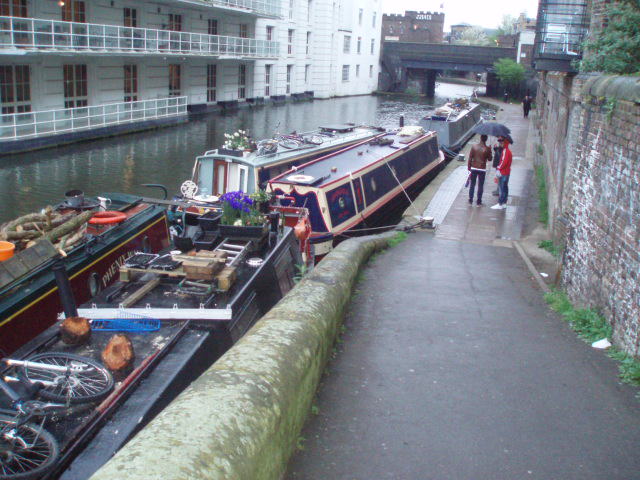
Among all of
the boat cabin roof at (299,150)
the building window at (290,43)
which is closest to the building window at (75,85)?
the boat cabin roof at (299,150)

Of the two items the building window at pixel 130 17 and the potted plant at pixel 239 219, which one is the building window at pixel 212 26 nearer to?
the building window at pixel 130 17

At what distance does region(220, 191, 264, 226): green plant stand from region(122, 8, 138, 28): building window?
2087 cm

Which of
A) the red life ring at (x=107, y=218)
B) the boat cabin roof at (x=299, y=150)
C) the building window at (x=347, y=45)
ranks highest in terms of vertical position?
the building window at (x=347, y=45)

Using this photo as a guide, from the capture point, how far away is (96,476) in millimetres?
2523

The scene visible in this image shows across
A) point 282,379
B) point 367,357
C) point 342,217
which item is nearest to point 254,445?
point 282,379

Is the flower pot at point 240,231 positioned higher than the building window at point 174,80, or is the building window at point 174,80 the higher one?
the building window at point 174,80

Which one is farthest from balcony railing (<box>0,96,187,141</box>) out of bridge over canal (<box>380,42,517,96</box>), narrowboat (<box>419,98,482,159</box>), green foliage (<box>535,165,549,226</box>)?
bridge over canal (<box>380,42,517,96</box>)

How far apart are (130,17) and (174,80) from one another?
15.4 feet

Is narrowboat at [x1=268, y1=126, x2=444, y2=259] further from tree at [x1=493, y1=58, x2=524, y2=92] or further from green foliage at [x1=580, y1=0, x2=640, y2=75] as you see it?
tree at [x1=493, y1=58, x2=524, y2=92]

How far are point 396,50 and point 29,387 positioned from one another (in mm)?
58478

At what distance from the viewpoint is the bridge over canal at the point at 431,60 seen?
54500 millimetres

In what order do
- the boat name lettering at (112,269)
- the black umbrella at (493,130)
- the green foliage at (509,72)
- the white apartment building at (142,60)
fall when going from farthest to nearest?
1. the green foliage at (509,72)
2. the white apartment building at (142,60)
3. the black umbrella at (493,130)
4. the boat name lettering at (112,269)

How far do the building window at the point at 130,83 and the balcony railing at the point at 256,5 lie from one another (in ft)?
17.7

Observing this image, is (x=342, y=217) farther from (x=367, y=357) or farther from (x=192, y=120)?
(x=192, y=120)
